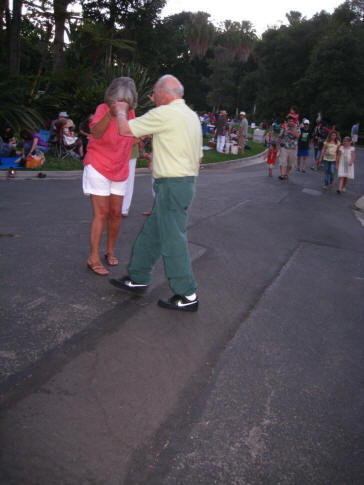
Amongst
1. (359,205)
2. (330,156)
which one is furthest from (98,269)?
(330,156)

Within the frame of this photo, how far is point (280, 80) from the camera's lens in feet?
186

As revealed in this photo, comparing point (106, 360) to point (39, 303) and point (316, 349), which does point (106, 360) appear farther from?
point (316, 349)

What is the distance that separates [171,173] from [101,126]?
88cm

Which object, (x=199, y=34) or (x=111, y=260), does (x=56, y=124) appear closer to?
(x=111, y=260)

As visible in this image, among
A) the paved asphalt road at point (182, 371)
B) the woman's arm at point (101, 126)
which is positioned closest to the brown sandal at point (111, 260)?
the paved asphalt road at point (182, 371)

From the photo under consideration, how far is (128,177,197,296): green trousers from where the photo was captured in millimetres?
3870

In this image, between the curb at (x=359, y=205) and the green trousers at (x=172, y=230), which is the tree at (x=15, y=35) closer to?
the curb at (x=359, y=205)

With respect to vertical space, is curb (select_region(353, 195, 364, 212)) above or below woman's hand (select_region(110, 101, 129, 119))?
below

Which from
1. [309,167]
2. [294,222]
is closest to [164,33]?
[309,167]

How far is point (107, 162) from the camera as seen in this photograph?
4.53m

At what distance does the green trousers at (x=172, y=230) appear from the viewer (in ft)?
12.7

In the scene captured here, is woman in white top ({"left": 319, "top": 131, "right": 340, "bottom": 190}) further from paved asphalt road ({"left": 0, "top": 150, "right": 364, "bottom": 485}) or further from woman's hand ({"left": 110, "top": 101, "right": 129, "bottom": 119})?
woman's hand ({"left": 110, "top": 101, "right": 129, "bottom": 119})

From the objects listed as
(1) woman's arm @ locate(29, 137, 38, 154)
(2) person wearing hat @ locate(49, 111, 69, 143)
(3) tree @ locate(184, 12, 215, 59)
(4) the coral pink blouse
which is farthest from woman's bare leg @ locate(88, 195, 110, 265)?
(3) tree @ locate(184, 12, 215, 59)

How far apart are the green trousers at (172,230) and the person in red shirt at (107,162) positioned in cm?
75
